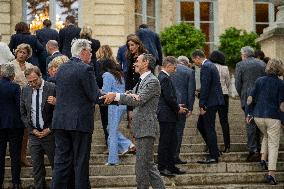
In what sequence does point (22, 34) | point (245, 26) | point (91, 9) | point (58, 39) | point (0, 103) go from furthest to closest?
point (245, 26) < point (91, 9) < point (58, 39) < point (22, 34) < point (0, 103)

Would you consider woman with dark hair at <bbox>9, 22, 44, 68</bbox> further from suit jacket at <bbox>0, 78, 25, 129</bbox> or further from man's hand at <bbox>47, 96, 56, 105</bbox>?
man's hand at <bbox>47, 96, 56, 105</bbox>

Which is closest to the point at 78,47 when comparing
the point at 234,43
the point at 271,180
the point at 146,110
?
the point at 146,110

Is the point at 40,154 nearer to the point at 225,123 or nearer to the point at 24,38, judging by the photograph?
the point at 225,123

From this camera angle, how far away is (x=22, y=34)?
43.0 feet

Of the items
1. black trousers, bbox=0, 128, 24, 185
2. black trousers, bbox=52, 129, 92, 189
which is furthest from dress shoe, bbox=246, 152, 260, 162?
black trousers, bbox=0, 128, 24, 185

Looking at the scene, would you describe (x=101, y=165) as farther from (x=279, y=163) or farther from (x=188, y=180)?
(x=279, y=163)

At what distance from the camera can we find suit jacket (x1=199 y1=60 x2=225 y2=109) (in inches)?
440

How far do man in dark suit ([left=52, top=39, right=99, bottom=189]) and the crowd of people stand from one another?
0.04ft

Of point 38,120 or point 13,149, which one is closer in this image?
point 38,120

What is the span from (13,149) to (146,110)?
231 centimetres

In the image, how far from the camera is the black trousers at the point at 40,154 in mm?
9312

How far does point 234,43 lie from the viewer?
22.4 m

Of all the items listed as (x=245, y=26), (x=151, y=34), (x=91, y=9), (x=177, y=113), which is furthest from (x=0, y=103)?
(x=245, y=26)

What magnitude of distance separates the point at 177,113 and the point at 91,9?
10822 mm
